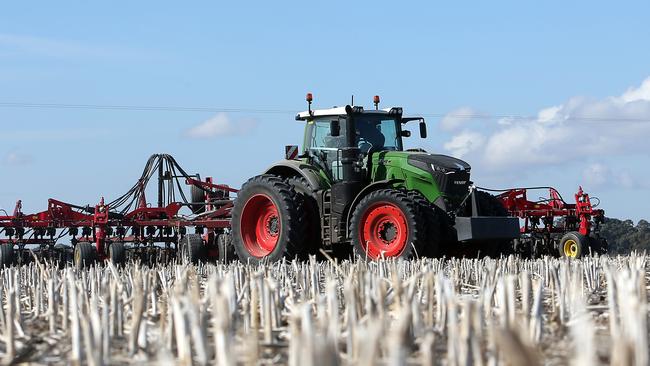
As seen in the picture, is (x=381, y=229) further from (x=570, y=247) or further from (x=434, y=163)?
(x=570, y=247)

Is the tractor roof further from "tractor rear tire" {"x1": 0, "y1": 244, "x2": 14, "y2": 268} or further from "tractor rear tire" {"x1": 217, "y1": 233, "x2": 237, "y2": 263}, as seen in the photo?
"tractor rear tire" {"x1": 0, "y1": 244, "x2": 14, "y2": 268}

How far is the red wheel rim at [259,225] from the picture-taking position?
45.3 feet

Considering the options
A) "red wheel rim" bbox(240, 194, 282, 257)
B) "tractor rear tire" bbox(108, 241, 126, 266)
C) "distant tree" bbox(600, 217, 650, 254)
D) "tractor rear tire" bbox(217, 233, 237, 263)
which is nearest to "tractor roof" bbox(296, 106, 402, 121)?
"red wheel rim" bbox(240, 194, 282, 257)

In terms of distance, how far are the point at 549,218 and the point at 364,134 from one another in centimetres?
760

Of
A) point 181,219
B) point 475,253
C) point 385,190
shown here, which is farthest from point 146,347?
point 181,219

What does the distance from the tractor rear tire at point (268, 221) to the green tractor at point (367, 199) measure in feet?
0.04

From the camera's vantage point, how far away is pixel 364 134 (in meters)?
13.2

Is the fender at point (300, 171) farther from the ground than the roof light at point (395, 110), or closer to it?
closer to it

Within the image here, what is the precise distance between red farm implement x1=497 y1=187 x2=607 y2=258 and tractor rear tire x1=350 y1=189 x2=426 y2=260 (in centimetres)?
754

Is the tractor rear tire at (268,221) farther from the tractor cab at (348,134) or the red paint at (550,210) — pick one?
the red paint at (550,210)

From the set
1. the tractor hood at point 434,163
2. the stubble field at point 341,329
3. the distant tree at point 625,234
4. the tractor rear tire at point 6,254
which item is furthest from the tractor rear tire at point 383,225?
the distant tree at point 625,234

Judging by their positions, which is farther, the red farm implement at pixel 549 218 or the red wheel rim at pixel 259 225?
the red farm implement at pixel 549 218

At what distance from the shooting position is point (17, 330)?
4.90 metres

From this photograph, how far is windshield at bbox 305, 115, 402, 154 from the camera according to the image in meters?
13.2
